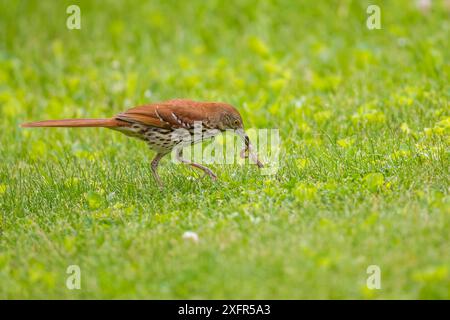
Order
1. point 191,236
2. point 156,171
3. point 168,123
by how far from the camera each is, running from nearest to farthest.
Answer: point 191,236, point 168,123, point 156,171

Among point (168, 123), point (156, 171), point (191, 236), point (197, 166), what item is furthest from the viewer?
point (156, 171)

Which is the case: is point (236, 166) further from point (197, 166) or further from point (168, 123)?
point (168, 123)

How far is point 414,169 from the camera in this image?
5.63 meters

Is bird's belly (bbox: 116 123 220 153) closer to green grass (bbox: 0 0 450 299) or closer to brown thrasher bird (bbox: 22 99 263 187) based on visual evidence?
brown thrasher bird (bbox: 22 99 263 187)

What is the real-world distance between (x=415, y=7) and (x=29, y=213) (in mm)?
6647

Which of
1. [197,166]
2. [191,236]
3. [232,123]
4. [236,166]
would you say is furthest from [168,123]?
[191,236]

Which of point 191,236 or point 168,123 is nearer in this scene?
point 191,236

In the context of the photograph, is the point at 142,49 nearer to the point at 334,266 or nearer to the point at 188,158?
the point at 188,158

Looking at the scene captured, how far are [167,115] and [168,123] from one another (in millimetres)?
68

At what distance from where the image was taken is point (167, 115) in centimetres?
623

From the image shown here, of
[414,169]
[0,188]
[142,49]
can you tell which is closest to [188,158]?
[0,188]

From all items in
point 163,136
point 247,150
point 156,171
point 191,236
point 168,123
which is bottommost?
point 191,236

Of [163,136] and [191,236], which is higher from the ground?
[163,136]
